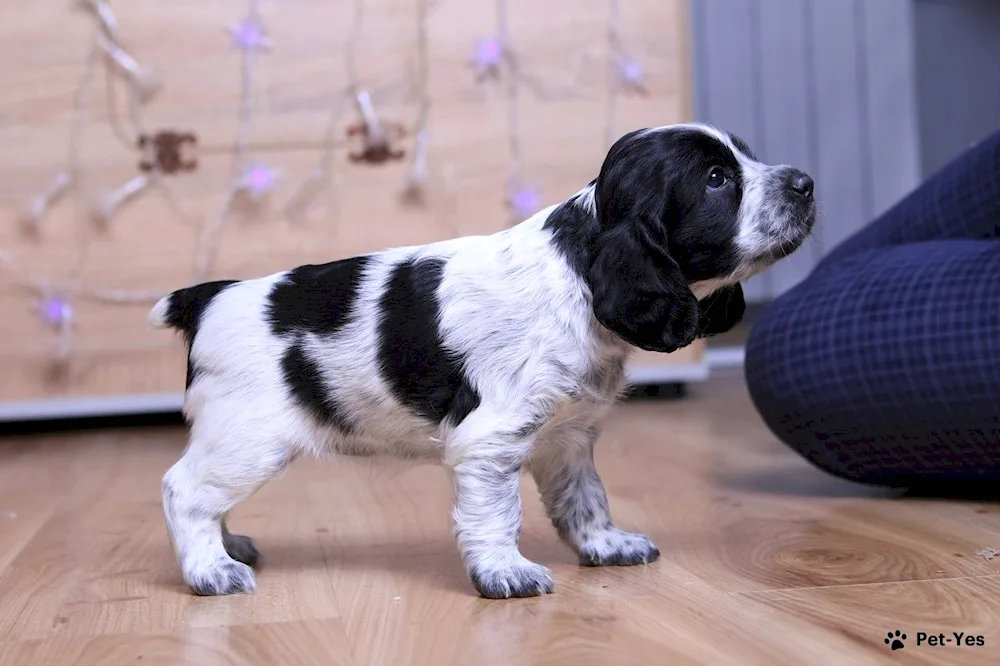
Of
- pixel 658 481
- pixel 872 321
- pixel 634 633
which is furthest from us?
pixel 658 481

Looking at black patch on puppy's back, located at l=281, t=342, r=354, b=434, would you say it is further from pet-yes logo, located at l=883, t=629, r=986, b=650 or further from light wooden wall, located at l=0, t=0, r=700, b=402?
light wooden wall, located at l=0, t=0, r=700, b=402

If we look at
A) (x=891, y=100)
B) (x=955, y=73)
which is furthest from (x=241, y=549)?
(x=955, y=73)

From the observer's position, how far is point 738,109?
4875mm

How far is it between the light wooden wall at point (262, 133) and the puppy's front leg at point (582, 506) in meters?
2.13

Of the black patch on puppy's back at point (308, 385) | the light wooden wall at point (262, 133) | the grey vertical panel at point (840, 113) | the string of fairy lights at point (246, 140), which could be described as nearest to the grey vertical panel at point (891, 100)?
the grey vertical panel at point (840, 113)

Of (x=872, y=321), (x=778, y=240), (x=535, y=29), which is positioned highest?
(x=535, y=29)

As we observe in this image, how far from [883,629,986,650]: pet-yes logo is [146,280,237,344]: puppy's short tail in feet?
3.67

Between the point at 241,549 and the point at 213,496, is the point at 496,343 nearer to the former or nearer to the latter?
the point at 213,496

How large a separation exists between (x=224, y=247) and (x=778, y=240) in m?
2.56

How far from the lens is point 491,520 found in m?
1.65

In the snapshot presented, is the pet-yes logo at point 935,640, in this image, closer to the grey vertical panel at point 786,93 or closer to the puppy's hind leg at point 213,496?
the puppy's hind leg at point 213,496

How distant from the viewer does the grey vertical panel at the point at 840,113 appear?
16.1 ft

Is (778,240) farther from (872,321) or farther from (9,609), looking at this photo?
(9,609)

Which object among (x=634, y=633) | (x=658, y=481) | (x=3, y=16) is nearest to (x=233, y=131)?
(x=3, y=16)
